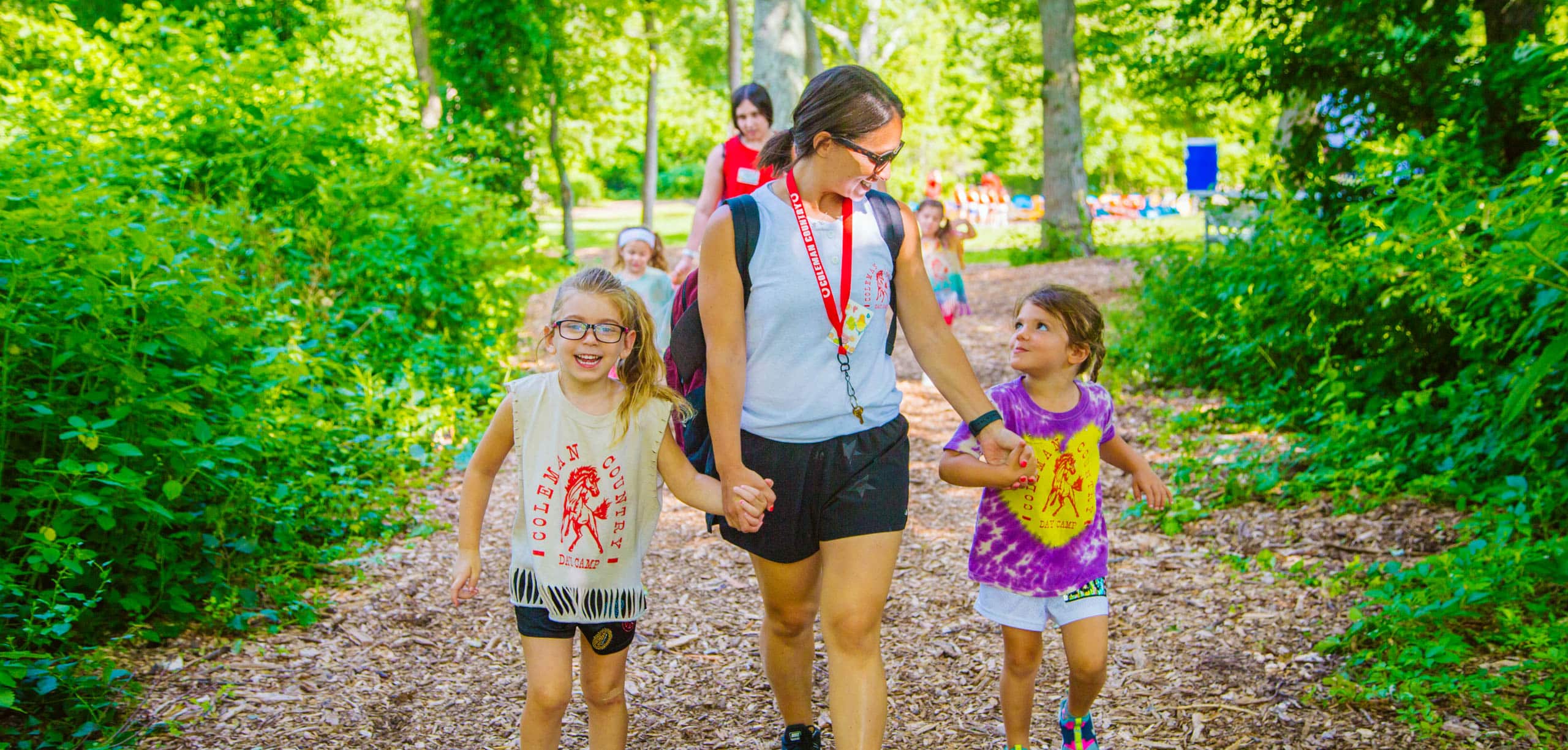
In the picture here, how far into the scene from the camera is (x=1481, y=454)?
5430 mm

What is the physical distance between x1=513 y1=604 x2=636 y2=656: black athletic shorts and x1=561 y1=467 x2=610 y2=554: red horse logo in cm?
19

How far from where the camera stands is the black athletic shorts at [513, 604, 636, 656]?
2975 millimetres

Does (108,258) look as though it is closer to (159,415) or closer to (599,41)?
(159,415)

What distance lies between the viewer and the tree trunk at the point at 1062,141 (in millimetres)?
16562

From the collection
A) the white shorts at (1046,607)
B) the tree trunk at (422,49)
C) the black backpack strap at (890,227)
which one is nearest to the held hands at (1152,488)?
the white shorts at (1046,607)

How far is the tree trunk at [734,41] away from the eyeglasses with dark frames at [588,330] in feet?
60.3

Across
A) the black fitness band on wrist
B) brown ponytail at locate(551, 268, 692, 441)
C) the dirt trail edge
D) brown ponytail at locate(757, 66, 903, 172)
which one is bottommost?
the dirt trail edge

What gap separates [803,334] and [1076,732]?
1.46m

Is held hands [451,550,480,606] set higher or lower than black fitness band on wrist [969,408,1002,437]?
lower

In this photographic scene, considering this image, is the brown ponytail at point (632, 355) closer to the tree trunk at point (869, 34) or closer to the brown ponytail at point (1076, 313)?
the brown ponytail at point (1076, 313)

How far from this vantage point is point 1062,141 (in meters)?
17.1

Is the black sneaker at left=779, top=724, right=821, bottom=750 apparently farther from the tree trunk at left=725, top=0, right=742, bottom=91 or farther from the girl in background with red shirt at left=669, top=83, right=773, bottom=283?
the tree trunk at left=725, top=0, right=742, bottom=91

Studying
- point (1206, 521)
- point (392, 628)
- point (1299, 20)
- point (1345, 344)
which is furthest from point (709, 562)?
point (1299, 20)

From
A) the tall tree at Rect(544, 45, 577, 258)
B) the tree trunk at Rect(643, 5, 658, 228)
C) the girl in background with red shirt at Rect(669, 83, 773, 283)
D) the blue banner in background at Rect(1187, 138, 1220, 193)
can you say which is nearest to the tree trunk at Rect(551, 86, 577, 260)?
the tall tree at Rect(544, 45, 577, 258)
